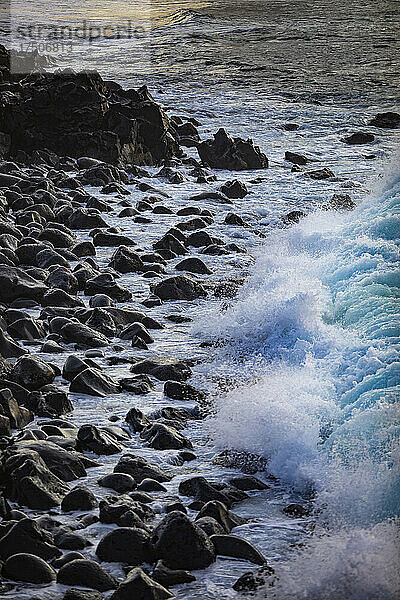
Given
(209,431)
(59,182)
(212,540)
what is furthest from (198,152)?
(212,540)

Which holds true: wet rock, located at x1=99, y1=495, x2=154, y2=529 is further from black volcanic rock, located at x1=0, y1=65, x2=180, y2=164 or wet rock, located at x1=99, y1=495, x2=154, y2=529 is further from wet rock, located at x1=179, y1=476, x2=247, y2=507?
black volcanic rock, located at x1=0, y1=65, x2=180, y2=164

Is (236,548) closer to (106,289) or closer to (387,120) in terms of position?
(106,289)

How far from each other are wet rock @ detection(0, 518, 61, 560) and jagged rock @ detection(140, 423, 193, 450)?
0.98 m

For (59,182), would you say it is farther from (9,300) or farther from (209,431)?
(209,431)

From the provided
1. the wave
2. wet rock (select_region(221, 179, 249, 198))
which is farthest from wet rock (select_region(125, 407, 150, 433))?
wet rock (select_region(221, 179, 249, 198))

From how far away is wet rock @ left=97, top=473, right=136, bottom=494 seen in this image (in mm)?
3350

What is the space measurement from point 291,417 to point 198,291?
2.21m

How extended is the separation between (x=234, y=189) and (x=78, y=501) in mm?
5954

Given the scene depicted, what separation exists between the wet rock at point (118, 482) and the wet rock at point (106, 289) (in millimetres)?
2419

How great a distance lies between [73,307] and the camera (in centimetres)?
531

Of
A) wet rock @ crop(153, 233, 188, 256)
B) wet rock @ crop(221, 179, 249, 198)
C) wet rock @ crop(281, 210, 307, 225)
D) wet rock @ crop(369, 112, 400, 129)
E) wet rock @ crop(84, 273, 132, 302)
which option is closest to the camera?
wet rock @ crop(84, 273, 132, 302)

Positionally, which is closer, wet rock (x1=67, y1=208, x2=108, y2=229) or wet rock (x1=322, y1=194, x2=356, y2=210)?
wet rock (x1=67, y1=208, x2=108, y2=229)

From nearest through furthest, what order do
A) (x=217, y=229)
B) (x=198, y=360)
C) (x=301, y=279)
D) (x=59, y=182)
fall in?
1. (x=198, y=360)
2. (x=301, y=279)
3. (x=217, y=229)
4. (x=59, y=182)

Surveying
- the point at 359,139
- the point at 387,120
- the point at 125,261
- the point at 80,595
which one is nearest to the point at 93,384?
the point at 80,595
